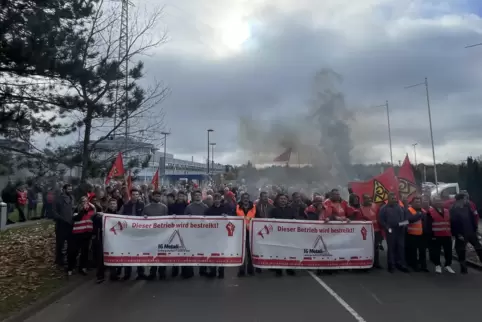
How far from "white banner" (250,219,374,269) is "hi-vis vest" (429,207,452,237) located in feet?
5.05

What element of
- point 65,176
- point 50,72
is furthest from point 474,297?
point 65,176

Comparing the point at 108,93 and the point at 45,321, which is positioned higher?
the point at 108,93

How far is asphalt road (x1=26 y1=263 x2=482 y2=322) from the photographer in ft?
22.7

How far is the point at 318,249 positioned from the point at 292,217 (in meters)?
0.98

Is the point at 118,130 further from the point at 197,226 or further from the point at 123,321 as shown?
the point at 123,321

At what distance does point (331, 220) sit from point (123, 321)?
18.9 feet

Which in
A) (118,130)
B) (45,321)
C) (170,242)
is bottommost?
(45,321)

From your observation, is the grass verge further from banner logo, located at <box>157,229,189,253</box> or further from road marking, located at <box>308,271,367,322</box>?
road marking, located at <box>308,271,367,322</box>

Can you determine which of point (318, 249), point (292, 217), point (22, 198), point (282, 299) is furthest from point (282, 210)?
point (22, 198)

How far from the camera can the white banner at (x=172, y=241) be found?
388 inches

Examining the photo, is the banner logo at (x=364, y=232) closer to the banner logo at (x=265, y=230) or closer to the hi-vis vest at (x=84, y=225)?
the banner logo at (x=265, y=230)

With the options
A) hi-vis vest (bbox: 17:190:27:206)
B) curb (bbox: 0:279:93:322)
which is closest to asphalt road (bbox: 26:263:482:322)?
curb (bbox: 0:279:93:322)

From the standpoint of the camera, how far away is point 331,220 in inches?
432

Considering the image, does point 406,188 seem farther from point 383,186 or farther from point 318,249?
point 318,249
